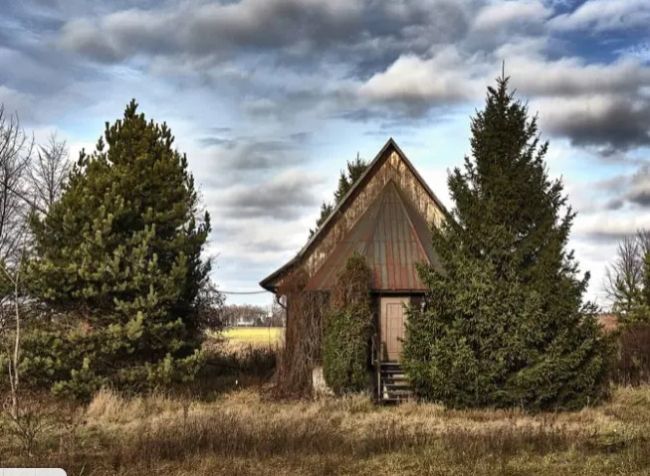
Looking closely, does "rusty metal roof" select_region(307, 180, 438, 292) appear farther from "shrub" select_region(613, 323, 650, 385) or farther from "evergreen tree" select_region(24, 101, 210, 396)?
"shrub" select_region(613, 323, 650, 385)

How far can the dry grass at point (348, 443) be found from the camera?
31.5 feet

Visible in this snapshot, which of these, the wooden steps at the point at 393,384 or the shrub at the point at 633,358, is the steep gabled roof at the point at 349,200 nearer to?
the wooden steps at the point at 393,384

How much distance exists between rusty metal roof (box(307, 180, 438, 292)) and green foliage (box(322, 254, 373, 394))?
3.21 feet

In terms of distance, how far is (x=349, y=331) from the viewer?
60.9 feet

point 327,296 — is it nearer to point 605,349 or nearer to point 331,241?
point 331,241

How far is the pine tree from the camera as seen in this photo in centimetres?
1612

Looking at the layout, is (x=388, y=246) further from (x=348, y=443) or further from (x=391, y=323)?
(x=348, y=443)

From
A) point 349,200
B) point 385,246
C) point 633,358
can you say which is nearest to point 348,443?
point 385,246

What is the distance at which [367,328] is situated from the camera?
61.6 feet

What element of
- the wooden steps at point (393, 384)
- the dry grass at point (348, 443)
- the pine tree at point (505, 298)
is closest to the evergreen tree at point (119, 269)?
Result: the dry grass at point (348, 443)

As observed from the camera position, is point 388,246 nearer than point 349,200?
Yes

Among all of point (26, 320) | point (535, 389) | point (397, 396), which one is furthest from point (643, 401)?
point (26, 320)

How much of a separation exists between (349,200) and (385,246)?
2939mm

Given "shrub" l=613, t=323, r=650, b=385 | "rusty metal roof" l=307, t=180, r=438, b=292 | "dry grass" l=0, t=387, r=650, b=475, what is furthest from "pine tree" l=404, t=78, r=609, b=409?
"shrub" l=613, t=323, r=650, b=385
